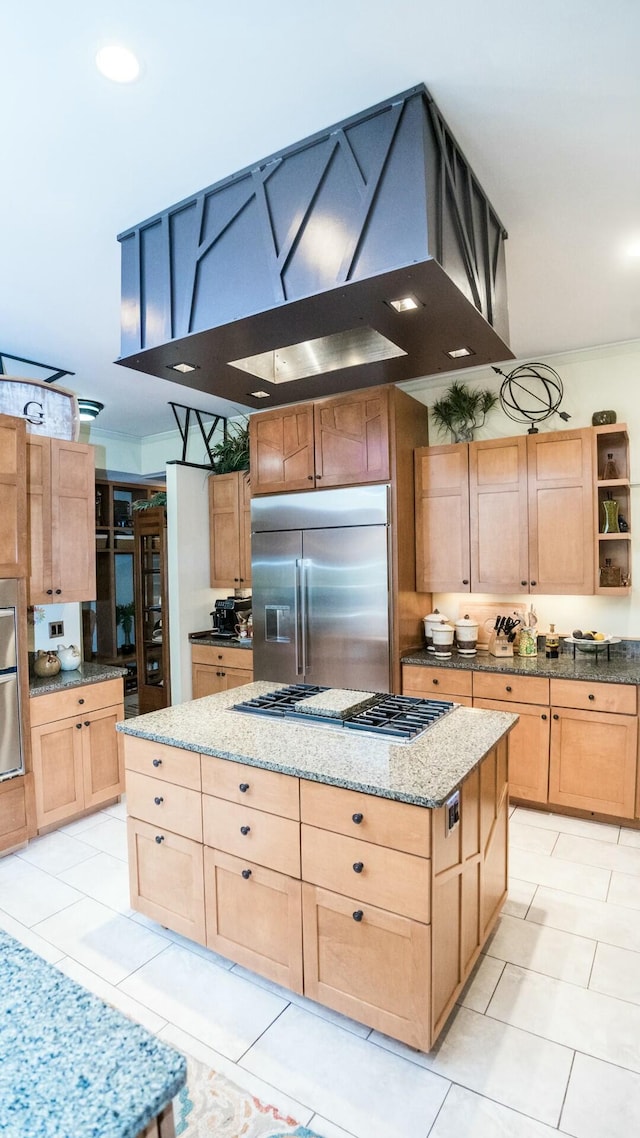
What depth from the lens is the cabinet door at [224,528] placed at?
5117mm

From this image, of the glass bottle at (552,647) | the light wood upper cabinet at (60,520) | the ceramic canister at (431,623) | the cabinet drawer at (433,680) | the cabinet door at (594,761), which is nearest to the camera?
the cabinet door at (594,761)

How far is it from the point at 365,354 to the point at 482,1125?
7.38 ft

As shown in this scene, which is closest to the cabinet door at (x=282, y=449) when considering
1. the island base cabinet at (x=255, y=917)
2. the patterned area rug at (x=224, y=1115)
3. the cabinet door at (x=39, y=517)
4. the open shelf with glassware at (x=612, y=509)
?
the cabinet door at (x=39, y=517)

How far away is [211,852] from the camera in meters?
2.10

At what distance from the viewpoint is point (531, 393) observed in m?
3.99

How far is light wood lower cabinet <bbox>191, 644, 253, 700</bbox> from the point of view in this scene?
185 inches

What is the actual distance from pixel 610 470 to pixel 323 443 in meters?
1.90

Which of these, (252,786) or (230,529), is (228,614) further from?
(252,786)

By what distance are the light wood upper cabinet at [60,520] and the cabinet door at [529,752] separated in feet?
8.97

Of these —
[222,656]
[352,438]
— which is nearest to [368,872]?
[352,438]

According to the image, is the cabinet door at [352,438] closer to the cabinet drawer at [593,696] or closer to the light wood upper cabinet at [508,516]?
the light wood upper cabinet at [508,516]

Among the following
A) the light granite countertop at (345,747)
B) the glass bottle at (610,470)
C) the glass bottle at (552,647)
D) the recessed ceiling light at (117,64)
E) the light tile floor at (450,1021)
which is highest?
the recessed ceiling light at (117,64)

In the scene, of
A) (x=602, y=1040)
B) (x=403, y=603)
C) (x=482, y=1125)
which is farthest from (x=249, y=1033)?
(x=403, y=603)

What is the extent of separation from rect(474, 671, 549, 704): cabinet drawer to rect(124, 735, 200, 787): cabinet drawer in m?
2.05
